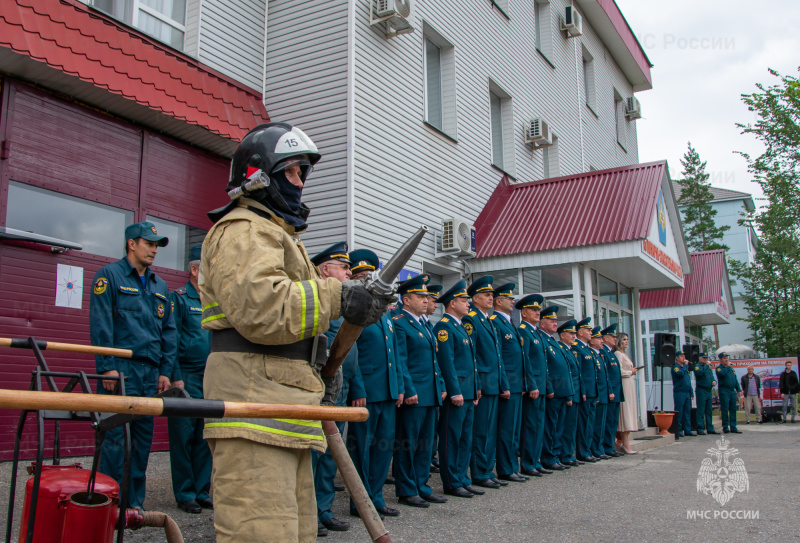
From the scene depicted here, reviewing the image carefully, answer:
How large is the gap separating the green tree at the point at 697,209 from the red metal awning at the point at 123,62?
44.1 meters

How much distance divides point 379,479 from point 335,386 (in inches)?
124

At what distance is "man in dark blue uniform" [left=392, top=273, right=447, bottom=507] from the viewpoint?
Result: 6328 millimetres

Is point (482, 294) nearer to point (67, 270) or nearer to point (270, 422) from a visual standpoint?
point (67, 270)

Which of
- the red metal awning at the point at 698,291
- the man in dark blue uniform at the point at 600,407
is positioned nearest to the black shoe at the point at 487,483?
the man in dark blue uniform at the point at 600,407

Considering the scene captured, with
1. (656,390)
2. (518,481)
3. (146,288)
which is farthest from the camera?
(656,390)

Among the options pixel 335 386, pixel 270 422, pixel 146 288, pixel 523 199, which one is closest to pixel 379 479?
pixel 146 288

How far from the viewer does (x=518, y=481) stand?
307 inches

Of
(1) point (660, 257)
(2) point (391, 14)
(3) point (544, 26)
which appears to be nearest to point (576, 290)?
(1) point (660, 257)

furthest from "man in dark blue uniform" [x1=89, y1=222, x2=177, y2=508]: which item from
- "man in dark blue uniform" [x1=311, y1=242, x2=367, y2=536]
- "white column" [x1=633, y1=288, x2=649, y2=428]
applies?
"white column" [x1=633, y1=288, x2=649, y2=428]

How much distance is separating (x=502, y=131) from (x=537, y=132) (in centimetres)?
88

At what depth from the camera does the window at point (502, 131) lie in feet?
49.7

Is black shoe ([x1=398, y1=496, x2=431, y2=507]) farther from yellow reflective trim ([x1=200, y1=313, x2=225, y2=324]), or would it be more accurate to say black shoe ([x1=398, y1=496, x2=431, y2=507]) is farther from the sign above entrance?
the sign above entrance

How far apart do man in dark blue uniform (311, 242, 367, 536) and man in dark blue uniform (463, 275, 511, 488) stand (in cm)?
211

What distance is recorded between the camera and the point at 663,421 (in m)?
14.9
